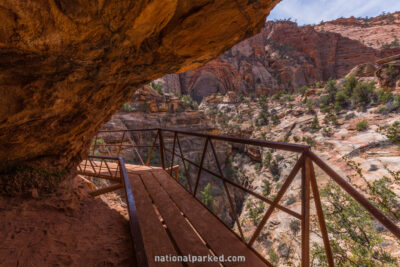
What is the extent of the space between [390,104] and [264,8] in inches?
→ 679

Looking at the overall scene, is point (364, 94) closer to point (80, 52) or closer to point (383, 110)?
point (383, 110)

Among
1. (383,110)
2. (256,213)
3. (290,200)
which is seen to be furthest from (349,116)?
(256,213)

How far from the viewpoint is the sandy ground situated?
1.49 metres

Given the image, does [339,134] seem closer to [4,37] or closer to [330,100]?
[330,100]

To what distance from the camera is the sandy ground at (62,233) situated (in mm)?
1487

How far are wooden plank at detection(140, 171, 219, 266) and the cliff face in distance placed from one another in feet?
103

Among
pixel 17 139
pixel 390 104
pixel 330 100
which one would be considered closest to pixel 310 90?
pixel 330 100

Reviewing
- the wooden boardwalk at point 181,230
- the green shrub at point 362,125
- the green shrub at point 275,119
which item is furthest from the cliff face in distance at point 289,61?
the wooden boardwalk at point 181,230

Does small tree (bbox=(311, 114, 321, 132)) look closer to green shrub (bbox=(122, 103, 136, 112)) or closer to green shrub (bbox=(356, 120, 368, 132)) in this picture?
green shrub (bbox=(356, 120, 368, 132))

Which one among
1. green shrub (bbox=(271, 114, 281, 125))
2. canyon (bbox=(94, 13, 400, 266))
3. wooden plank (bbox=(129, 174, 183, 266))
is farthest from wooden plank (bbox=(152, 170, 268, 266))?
green shrub (bbox=(271, 114, 281, 125))

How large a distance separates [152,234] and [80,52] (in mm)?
2142

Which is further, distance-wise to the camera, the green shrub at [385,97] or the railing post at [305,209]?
the green shrub at [385,97]

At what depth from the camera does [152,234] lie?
1.75 meters

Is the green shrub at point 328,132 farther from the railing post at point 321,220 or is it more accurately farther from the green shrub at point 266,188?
the railing post at point 321,220
